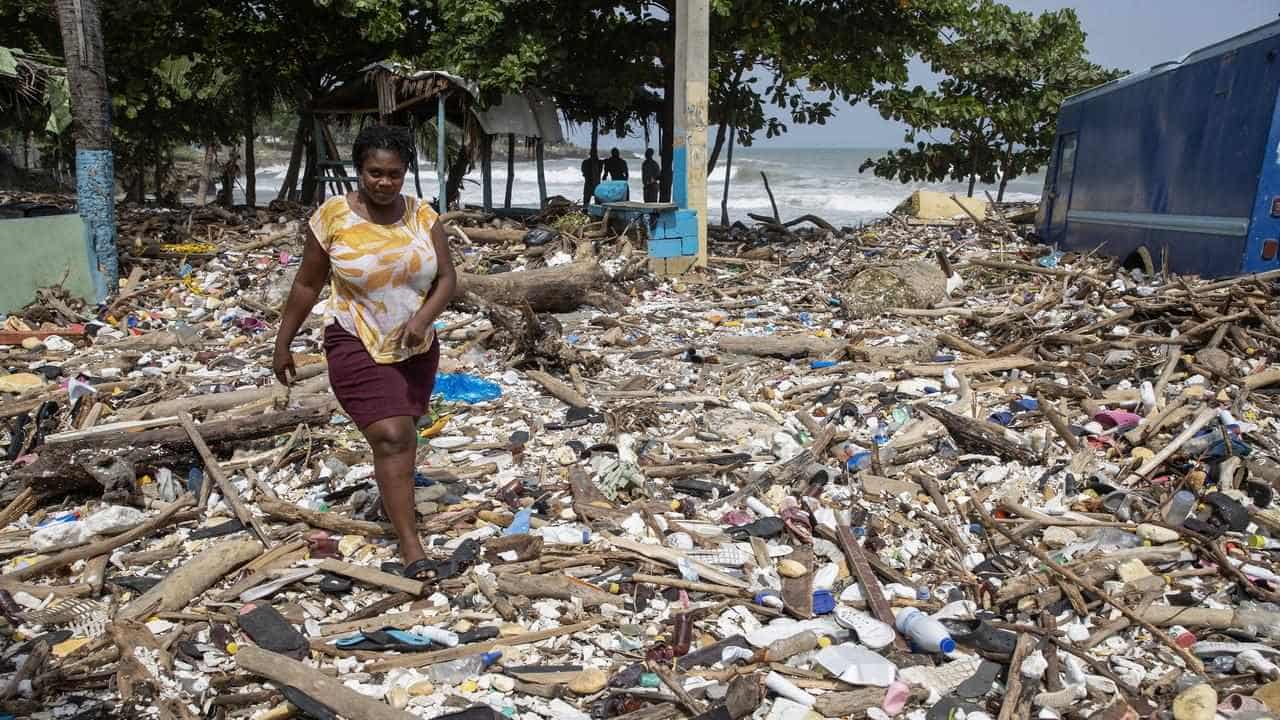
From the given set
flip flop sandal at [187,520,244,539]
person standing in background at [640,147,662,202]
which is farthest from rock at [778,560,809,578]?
person standing in background at [640,147,662,202]

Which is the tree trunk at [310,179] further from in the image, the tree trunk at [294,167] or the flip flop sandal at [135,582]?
the flip flop sandal at [135,582]

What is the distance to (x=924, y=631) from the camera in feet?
9.48

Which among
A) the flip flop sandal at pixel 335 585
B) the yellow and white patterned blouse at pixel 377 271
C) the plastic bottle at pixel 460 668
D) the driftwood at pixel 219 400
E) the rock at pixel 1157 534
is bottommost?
the plastic bottle at pixel 460 668

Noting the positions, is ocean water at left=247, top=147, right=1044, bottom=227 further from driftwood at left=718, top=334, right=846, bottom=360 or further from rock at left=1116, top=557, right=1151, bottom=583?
rock at left=1116, top=557, right=1151, bottom=583

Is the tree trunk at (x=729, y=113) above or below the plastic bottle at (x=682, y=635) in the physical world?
above

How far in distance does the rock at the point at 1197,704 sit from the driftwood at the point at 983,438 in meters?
1.86

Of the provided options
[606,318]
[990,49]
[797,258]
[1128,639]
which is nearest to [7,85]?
[606,318]

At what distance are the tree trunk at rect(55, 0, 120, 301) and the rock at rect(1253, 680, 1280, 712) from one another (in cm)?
976

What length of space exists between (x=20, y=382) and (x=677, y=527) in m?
5.00

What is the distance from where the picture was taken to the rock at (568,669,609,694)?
2.67 metres

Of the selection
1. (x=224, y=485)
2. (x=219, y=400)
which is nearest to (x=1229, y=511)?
(x=224, y=485)

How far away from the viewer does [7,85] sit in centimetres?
967

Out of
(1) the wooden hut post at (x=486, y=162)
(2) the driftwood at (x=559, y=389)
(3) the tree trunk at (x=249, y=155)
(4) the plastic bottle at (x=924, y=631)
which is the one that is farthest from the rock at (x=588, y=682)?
(3) the tree trunk at (x=249, y=155)

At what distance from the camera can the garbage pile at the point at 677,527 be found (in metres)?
2.71
